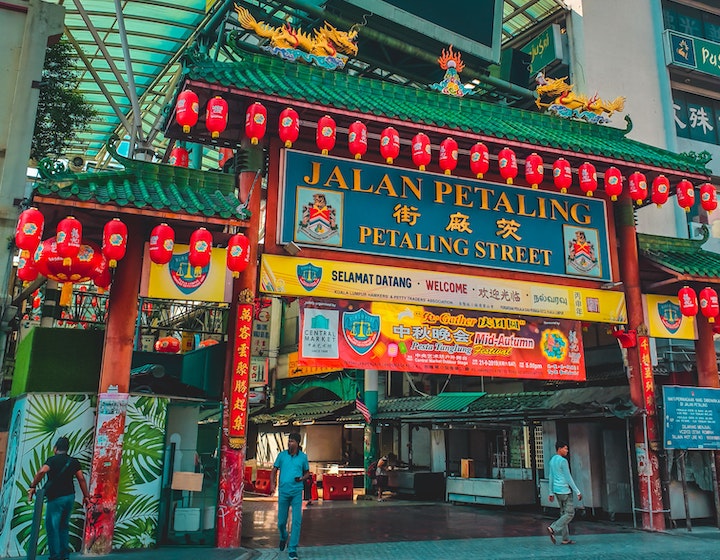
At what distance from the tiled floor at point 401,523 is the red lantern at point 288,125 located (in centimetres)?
710

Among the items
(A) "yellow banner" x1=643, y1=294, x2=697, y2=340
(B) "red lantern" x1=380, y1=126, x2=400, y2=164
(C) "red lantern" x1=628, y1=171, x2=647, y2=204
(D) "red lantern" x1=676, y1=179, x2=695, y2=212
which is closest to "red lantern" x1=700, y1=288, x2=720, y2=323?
(A) "yellow banner" x1=643, y1=294, x2=697, y2=340

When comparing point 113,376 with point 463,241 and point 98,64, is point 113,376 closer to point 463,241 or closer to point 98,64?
point 463,241

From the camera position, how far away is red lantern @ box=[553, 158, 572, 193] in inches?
519

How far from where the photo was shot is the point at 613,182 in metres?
13.6

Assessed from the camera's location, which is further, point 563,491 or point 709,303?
point 709,303

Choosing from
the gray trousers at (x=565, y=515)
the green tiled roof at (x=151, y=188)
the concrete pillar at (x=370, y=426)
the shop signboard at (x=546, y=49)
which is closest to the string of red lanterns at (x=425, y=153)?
the green tiled roof at (x=151, y=188)

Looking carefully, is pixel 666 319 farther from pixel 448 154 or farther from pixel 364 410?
pixel 364 410

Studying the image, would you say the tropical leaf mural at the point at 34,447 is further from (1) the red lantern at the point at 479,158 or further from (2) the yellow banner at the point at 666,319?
(2) the yellow banner at the point at 666,319

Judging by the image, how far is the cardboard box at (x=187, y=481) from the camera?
10180 millimetres

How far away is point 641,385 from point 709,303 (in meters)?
2.32

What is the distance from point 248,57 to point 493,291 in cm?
677

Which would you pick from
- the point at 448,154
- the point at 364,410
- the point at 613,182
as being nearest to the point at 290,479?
the point at 448,154

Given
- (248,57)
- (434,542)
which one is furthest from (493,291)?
(248,57)

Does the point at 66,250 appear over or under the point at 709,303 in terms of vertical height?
under
